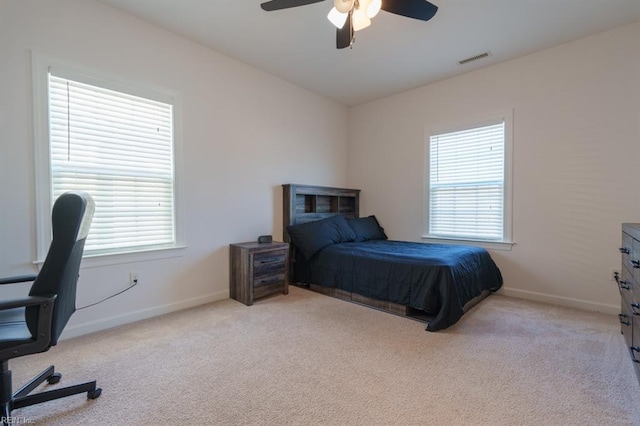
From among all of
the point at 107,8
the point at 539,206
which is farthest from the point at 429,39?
the point at 107,8

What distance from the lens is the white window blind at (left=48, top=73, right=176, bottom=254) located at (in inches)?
88.1

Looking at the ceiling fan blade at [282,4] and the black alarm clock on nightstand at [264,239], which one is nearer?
the ceiling fan blade at [282,4]

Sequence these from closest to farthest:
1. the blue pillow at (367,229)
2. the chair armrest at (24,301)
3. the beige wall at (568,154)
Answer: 1. the chair armrest at (24,301)
2. the beige wall at (568,154)
3. the blue pillow at (367,229)

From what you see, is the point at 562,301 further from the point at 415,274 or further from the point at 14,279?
the point at 14,279

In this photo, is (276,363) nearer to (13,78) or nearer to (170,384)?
(170,384)

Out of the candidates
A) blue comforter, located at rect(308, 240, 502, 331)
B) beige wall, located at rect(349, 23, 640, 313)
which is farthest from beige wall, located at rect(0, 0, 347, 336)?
beige wall, located at rect(349, 23, 640, 313)

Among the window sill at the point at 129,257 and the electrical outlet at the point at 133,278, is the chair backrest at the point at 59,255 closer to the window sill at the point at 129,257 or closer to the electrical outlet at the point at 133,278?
the window sill at the point at 129,257

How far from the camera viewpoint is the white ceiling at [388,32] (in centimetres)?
242

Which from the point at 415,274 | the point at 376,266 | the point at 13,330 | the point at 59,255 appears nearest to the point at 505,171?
the point at 415,274

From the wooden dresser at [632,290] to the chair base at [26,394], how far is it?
2977mm

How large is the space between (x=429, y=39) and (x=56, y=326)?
3.59 meters

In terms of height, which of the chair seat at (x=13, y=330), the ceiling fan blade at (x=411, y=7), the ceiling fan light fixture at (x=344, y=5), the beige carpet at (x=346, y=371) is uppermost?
the ceiling fan blade at (x=411, y=7)

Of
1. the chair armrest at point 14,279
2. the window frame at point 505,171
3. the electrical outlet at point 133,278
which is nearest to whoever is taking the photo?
the chair armrest at point 14,279

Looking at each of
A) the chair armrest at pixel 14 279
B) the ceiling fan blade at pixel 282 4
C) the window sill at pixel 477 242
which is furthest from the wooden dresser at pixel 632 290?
the chair armrest at pixel 14 279
